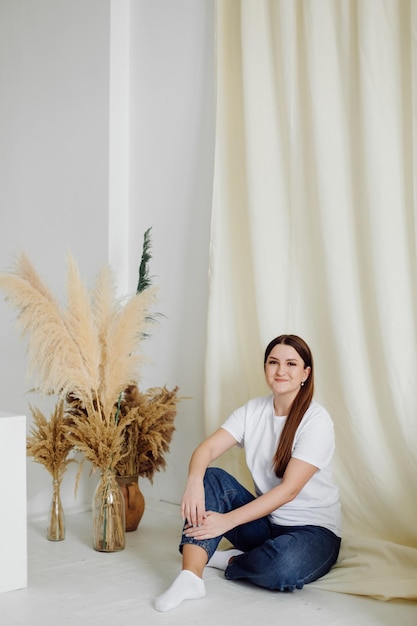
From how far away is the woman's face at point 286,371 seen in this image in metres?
2.62

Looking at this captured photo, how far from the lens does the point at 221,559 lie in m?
2.67

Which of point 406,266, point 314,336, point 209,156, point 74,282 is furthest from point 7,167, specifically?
point 406,266

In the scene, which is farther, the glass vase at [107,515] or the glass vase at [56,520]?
the glass vase at [56,520]

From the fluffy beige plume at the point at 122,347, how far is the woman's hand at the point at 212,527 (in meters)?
0.64

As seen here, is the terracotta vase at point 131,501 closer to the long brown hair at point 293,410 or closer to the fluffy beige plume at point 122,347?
the fluffy beige plume at point 122,347

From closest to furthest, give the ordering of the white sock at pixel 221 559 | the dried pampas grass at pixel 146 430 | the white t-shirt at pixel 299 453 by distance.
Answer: the white t-shirt at pixel 299 453 → the white sock at pixel 221 559 → the dried pampas grass at pixel 146 430

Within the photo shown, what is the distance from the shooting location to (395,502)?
2732mm

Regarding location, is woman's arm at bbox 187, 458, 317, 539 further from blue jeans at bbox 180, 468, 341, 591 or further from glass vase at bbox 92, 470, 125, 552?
glass vase at bbox 92, 470, 125, 552

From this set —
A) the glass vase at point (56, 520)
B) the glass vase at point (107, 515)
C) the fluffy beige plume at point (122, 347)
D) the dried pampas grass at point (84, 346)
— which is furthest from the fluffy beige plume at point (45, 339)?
the glass vase at point (56, 520)

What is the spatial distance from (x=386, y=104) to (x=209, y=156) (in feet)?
3.14

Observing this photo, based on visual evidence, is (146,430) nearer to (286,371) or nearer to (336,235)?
(286,371)

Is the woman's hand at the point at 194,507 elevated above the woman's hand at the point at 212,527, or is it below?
above

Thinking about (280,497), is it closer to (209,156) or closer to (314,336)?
(314,336)

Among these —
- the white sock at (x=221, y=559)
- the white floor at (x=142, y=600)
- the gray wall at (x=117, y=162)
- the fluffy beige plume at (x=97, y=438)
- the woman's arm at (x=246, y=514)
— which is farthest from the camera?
the gray wall at (x=117, y=162)
